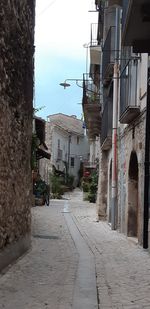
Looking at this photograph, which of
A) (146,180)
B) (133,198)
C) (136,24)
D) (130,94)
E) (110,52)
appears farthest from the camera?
(110,52)

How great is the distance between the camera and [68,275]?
8.83 m

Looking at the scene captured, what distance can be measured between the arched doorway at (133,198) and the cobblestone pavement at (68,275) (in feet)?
2.05

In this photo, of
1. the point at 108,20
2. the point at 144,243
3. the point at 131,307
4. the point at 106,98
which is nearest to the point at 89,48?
the point at 108,20

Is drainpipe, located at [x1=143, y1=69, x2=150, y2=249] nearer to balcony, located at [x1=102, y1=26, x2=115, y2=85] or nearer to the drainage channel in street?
the drainage channel in street

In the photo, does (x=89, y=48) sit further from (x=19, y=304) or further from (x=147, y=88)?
(x=19, y=304)

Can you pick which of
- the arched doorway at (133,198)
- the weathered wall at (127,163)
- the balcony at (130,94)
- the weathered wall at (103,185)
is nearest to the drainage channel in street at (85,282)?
the weathered wall at (127,163)

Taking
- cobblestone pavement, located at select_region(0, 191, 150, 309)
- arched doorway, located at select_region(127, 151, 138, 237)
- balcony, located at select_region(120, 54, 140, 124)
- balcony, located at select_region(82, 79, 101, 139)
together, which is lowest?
cobblestone pavement, located at select_region(0, 191, 150, 309)

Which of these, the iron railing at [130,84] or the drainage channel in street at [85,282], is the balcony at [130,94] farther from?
the drainage channel in street at [85,282]

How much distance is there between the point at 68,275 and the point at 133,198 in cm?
684

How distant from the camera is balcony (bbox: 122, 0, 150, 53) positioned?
8195 millimetres

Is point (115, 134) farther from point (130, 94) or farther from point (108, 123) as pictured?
point (130, 94)

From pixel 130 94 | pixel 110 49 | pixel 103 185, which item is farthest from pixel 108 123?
pixel 130 94

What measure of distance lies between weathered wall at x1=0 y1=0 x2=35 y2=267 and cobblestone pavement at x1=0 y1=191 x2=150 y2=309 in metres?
0.66

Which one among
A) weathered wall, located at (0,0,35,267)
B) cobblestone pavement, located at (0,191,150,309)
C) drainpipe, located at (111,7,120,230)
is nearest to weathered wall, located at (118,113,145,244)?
→ drainpipe, located at (111,7,120,230)
